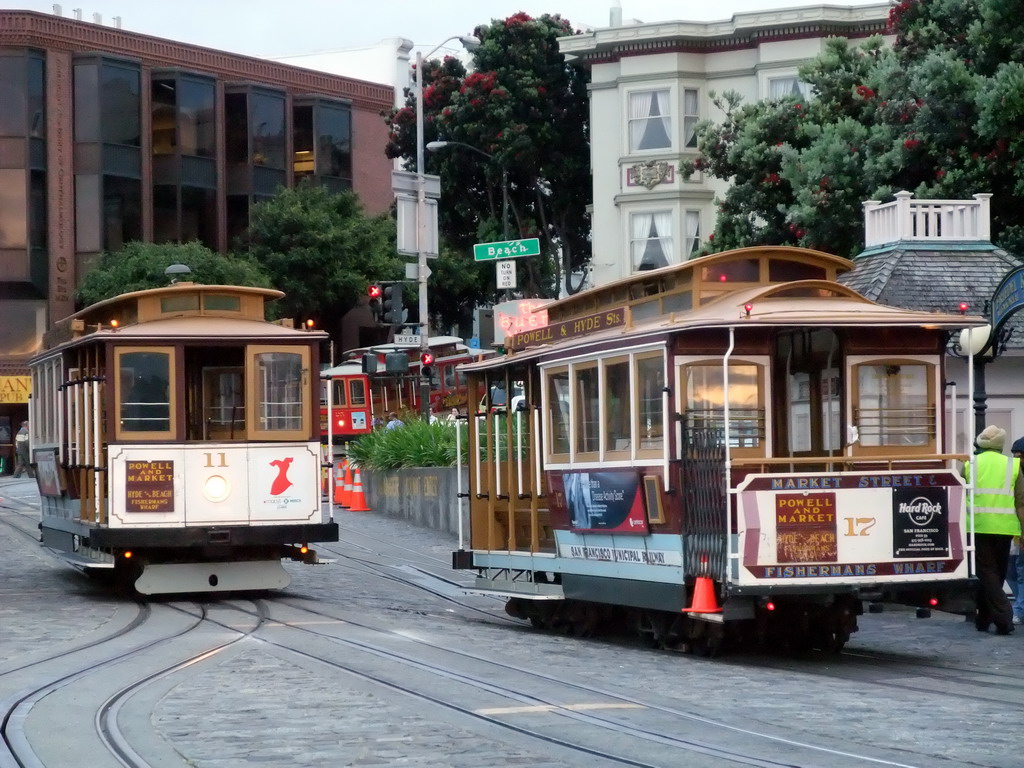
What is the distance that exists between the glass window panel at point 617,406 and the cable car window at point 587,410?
0.57 feet

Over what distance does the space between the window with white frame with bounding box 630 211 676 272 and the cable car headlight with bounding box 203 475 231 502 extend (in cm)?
2778

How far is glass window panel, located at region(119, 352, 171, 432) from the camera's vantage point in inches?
703

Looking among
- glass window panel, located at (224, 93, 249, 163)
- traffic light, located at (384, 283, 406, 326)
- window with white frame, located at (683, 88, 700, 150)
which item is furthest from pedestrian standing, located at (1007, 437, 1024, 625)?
glass window panel, located at (224, 93, 249, 163)

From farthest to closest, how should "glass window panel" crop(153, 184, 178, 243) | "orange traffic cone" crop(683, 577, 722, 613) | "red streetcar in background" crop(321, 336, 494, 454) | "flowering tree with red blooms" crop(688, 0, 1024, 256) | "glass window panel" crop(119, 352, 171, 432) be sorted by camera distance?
1. "glass window panel" crop(153, 184, 178, 243)
2. "red streetcar in background" crop(321, 336, 494, 454)
3. "flowering tree with red blooms" crop(688, 0, 1024, 256)
4. "glass window panel" crop(119, 352, 171, 432)
5. "orange traffic cone" crop(683, 577, 722, 613)

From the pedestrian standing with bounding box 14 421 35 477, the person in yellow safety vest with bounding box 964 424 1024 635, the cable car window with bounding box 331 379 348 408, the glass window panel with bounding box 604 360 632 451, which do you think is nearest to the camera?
the glass window panel with bounding box 604 360 632 451

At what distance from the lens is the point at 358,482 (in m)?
30.6

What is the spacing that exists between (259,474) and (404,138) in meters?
36.6

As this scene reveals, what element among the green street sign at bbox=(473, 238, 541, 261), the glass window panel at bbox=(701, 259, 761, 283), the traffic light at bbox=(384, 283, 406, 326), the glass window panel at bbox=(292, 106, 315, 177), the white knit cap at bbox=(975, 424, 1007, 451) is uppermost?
the glass window panel at bbox=(292, 106, 315, 177)

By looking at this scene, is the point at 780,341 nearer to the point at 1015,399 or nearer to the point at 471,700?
the point at 471,700

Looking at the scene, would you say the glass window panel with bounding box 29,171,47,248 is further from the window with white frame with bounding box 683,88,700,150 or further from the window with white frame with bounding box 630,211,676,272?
the window with white frame with bounding box 683,88,700,150

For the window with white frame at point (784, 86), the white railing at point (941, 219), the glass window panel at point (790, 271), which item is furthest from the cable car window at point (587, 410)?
the window with white frame at point (784, 86)

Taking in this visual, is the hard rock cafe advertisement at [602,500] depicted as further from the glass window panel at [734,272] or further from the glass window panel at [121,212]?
the glass window panel at [121,212]

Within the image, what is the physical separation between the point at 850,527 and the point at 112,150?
139ft

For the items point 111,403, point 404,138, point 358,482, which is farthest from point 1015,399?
point 404,138
